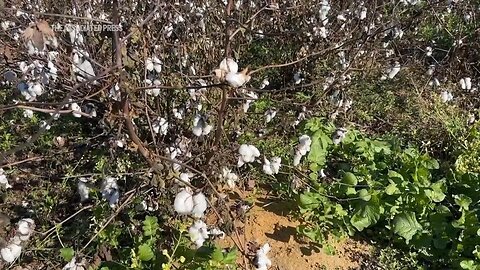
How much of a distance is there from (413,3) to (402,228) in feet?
5.34

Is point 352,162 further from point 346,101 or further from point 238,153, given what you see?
point 238,153

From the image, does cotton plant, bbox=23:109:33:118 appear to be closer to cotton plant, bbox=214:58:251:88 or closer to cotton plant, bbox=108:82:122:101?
cotton plant, bbox=108:82:122:101

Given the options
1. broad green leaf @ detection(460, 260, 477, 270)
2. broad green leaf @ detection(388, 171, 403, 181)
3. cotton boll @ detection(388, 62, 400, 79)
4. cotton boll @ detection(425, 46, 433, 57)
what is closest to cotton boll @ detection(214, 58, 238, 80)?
broad green leaf @ detection(388, 171, 403, 181)

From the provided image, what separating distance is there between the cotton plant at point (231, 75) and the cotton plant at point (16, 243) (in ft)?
3.12

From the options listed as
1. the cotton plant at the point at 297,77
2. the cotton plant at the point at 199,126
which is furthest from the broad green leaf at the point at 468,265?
the cotton plant at the point at 297,77

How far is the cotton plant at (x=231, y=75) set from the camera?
5.25 feet

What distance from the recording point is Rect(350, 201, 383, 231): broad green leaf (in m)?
2.62

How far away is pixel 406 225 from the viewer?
262cm

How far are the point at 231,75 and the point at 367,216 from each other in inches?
51.0

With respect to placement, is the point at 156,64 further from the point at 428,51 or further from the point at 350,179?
the point at 428,51

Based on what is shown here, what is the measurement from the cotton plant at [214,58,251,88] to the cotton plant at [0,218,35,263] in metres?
0.95

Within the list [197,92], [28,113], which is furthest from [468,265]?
[28,113]

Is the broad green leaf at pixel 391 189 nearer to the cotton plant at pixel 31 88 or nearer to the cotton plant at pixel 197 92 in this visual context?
the cotton plant at pixel 197 92

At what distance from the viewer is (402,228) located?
2.62 m
